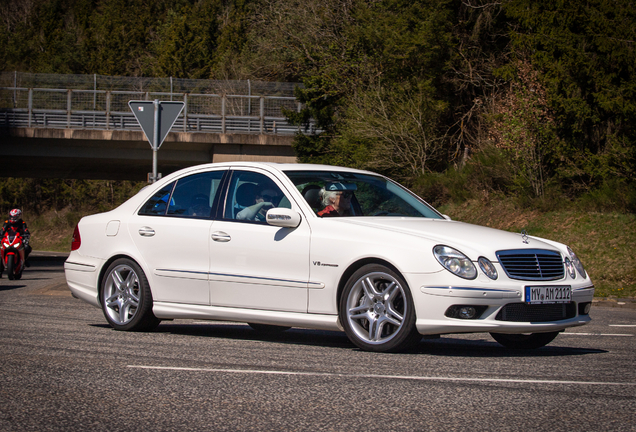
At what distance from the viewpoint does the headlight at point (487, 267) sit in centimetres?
656

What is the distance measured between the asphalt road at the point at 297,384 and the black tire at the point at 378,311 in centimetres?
15

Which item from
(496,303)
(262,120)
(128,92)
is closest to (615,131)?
(496,303)

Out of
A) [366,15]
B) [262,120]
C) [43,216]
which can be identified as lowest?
[43,216]

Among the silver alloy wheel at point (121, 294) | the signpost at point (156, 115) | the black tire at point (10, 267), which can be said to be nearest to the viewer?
the silver alloy wheel at point (121, 294)

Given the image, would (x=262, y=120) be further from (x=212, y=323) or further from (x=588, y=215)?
(x=212, y=323)

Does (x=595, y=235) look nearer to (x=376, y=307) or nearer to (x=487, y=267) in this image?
(x=487, y=267)

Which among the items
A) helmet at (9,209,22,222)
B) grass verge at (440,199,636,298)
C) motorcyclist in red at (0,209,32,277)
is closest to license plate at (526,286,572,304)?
grass verge at (440,199,636,298)

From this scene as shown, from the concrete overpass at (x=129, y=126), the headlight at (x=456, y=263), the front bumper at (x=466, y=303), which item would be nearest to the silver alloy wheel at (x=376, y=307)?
the front bumper at (x=466, y=303)

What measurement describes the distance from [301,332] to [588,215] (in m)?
14.9

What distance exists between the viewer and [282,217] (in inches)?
286

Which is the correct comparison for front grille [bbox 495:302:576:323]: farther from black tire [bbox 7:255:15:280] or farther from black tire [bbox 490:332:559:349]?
black tire [bbox 7:255:15:280]

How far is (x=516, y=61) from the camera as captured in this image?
1024 inches

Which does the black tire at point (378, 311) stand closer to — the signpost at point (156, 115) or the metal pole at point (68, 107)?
the signpost at point (156, 115)

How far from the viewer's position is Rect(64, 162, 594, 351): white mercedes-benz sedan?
6574mm
